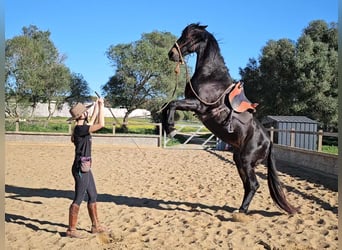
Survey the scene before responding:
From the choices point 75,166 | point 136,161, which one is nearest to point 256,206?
point 75,166

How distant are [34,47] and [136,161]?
15.0 metres

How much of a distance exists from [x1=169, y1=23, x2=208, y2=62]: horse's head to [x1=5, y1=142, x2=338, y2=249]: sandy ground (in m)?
2.19

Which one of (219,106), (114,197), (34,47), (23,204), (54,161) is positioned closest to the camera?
(219,106)

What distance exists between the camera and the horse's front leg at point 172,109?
414 centimetres

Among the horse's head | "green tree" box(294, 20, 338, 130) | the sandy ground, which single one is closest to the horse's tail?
the sandy ground

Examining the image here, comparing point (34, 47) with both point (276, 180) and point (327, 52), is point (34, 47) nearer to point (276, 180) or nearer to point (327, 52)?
point (327, 52)

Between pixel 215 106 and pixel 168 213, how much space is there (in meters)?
1.86

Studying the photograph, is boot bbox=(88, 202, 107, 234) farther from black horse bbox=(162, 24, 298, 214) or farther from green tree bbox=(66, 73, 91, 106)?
green tree bbox=(66, 73, 91, 106)

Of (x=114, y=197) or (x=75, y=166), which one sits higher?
(x=75, y=166)

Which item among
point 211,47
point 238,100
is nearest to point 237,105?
point 238,100

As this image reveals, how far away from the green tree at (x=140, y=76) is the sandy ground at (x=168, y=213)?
52.0ft

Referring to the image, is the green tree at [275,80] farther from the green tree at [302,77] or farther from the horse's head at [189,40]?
the horse's head at [189,40]

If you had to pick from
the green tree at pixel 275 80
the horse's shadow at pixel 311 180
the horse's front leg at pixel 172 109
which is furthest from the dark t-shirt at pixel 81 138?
the green tree at pixel 275 80

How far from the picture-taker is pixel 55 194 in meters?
6.53
